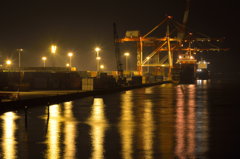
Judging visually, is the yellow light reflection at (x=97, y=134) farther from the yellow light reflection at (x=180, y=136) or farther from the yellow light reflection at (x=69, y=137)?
the yellow light reflection at (x=180, y=136)

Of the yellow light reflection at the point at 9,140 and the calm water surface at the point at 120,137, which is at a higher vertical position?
the yellow light reflection at the point at 9,140

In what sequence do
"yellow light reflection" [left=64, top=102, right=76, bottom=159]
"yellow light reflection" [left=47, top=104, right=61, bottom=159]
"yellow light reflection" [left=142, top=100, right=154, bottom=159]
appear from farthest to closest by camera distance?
"yellow light reflection" [left=142, top=100, right=154, bottom=159] → "yellow light reflection" [left=64, top=102, right=76, bottom=159] → "yellow light reflection" [left=47, top=104, right=61, bottom=159]

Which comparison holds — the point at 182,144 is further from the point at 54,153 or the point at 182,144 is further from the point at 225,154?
the point at 54,153

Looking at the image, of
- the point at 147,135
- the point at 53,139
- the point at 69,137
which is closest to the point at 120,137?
the point at 147,135

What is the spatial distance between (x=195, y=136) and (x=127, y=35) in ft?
329

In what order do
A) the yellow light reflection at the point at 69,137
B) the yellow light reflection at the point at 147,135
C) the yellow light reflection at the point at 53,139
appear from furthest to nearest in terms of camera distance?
the yellow light reflection at the point at 147,135 → the yellow light reflection at the point at 69,137 → the yellow light reflection at the point at 53,139

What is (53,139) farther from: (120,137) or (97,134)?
(120,137)


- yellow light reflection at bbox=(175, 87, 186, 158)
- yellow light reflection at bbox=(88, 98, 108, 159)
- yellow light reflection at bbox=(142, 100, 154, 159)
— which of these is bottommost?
yellow light reflection at bbox=(175, 87, 186, 158)

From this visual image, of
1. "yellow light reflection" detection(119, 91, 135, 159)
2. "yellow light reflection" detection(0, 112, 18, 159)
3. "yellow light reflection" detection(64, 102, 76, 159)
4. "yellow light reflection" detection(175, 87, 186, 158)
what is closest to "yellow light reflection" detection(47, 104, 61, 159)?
"yellow light reflection" detection(64, 102, 76, 159)

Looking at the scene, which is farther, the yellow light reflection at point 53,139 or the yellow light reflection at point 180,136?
the yellow light reflection at point 180,136

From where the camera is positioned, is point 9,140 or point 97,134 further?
point 97,134

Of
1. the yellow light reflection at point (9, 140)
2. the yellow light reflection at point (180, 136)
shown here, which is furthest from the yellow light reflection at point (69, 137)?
the yellow light reflection at point (180, 136)

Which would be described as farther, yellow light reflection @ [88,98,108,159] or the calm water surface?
yellow light reflection @ [88,98,108,159]

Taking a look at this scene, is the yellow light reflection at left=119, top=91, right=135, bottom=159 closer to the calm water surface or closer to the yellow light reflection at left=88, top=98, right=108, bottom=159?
the calm water surface
